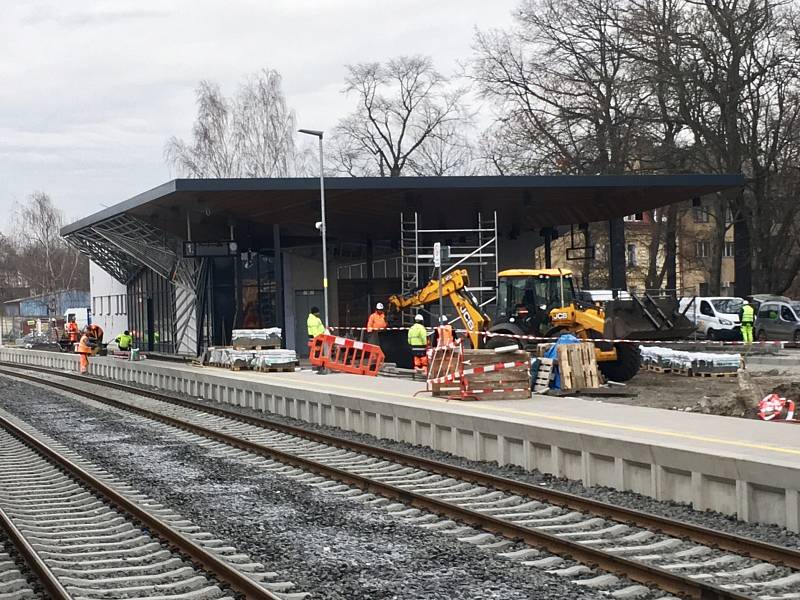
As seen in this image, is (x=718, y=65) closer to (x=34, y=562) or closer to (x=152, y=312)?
(x=152, y=312)

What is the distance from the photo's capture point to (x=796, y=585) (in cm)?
777

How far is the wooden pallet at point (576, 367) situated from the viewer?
22.0 metres

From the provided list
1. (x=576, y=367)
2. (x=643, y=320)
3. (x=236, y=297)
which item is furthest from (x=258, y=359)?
(x=236, y=297)

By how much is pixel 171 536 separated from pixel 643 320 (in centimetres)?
1702

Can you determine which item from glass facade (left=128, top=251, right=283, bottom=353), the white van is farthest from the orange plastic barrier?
the white van

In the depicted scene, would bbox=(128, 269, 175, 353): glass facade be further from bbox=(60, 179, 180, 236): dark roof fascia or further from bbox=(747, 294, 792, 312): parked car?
bbox=(747, 294, 792, 312): parked car

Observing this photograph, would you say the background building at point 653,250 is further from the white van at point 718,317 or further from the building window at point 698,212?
the white van at point 718,317

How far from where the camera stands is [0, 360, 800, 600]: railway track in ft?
25.9

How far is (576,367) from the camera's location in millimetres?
21984

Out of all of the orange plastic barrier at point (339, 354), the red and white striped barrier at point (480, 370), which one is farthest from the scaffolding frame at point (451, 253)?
the red and white striped barrier at point (480, 370)

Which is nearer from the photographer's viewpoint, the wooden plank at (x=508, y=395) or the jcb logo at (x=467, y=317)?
the wooden plank at (x=508, y=395)

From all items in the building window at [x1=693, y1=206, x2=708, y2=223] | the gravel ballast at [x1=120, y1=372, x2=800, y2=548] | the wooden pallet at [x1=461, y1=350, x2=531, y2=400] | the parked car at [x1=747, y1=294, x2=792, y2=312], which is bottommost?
the gravel ballast at [x1=120, y1=372, x2=800, y2=548]

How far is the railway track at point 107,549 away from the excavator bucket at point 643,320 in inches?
541

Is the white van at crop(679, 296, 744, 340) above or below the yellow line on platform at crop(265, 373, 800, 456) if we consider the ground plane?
above
